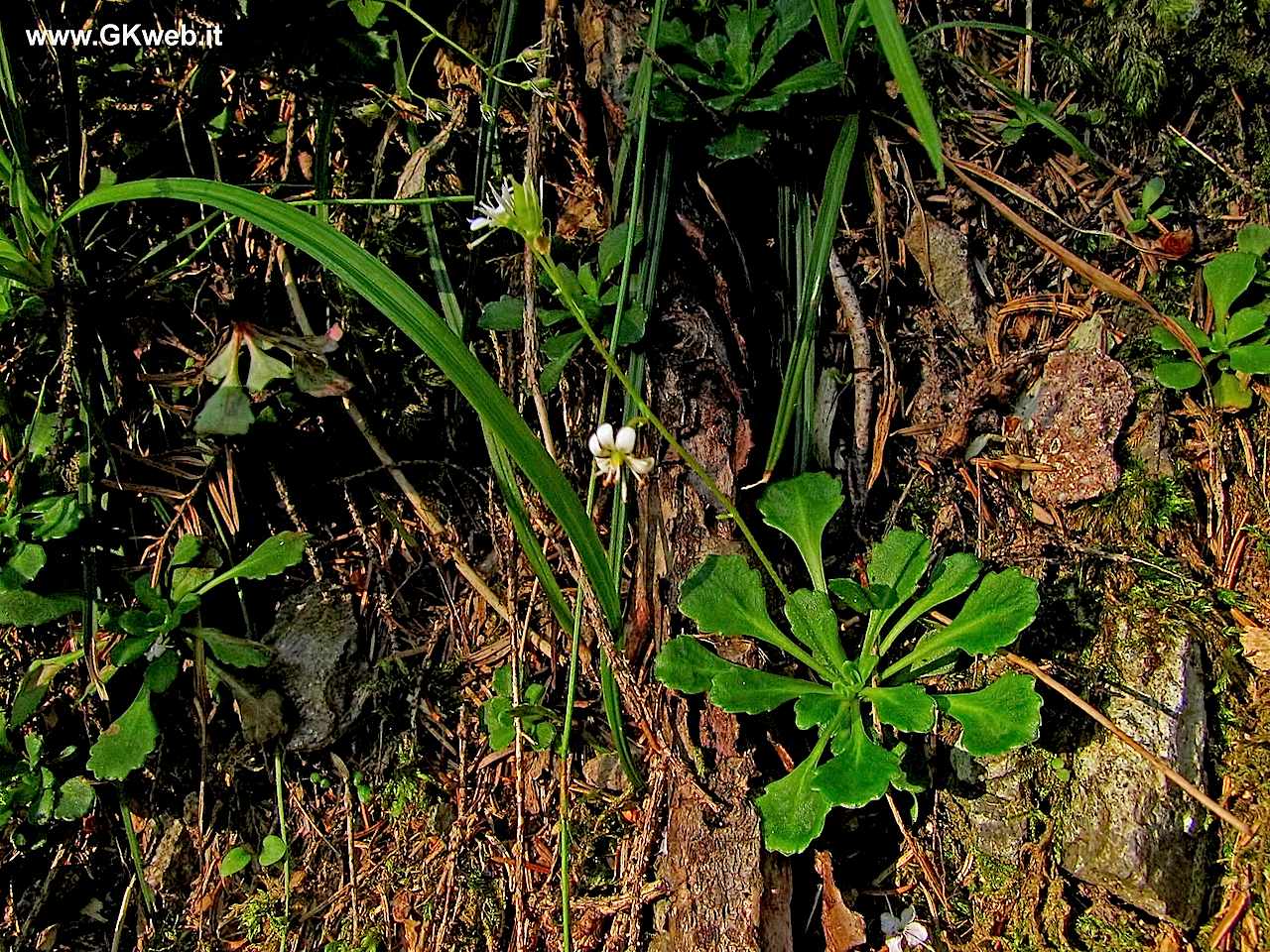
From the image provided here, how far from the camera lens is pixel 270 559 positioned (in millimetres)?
1773

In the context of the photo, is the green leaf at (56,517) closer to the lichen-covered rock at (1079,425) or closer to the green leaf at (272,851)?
the green leaf at (272,851)

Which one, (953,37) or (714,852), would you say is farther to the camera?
(953,37)

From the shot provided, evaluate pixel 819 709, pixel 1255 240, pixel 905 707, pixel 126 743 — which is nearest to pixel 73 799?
pixel 126 743

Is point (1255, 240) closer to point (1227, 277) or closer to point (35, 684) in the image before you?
point (1227, 277)

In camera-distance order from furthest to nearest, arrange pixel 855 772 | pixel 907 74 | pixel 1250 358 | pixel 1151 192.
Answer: pixel 1151 192 < pixel 1250 358 < pixel 855 772 < pixel 907 74

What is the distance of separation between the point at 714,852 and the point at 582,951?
0.33 m

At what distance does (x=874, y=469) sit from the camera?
1.95 m

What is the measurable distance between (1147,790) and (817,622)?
0.69 m

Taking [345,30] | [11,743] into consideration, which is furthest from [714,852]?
[345,30]

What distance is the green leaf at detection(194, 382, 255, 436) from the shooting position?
1.65 m

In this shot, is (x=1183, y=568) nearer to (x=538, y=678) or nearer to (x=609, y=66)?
(x=538, y=678)

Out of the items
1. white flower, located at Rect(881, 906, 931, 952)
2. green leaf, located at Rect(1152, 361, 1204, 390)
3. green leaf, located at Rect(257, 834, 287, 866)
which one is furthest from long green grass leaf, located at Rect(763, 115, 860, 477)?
green leaf, located at Rect(257, 834, 287, 866)

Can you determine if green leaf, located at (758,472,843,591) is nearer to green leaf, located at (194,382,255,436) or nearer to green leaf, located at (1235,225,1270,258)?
green leaf, located at (194,382,255,436)

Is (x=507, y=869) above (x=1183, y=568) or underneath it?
underneath
